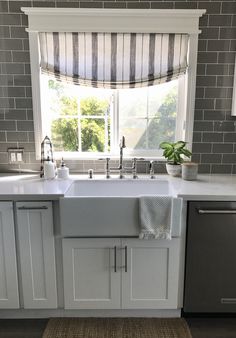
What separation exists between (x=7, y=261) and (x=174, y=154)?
1.46 metres

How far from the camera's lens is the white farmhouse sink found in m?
2.31

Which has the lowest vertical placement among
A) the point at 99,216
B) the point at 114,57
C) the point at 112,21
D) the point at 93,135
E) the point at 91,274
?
the point at 91,274

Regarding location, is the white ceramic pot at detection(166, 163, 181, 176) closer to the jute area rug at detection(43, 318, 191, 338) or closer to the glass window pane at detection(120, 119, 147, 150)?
the glass window pane at detection(120, 119, 147, 150)

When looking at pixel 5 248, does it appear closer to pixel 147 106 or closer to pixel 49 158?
pixel 49 158

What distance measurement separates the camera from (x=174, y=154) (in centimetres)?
239

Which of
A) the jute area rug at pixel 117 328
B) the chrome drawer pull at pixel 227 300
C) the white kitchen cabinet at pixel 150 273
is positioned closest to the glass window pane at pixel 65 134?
the white kitchen cabinet at pixel 150 273

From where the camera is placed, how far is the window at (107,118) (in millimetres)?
2512

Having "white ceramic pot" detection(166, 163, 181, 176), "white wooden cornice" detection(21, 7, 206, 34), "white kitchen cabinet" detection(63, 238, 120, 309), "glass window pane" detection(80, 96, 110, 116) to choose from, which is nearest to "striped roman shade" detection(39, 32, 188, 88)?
"white wooden cornice" detection(21, 7, 206, 34)

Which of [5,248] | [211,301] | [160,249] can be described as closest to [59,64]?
[5,248]

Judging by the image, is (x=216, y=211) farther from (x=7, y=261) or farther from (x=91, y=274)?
(x=7, y=261)

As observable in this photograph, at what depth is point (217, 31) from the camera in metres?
2.32

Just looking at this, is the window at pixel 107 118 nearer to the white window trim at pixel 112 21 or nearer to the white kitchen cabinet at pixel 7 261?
the white window trim at pixel 112 21

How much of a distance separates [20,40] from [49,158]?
37.3 inches

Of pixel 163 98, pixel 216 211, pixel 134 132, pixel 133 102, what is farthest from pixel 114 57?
pixel 216 211
